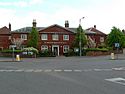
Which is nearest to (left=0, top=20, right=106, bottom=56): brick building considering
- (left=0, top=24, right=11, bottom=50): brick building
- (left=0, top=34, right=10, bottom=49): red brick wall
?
(left=0, top=24, right=11, bottom=50): brick building

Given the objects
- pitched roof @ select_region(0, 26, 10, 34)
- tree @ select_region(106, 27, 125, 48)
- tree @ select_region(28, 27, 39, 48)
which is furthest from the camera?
pitched roof @ select_region(0, 26, 10, 34)

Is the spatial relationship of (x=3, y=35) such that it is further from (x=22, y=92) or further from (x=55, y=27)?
(x=22, y=92)

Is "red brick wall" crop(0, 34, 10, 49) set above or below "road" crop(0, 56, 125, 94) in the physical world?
above

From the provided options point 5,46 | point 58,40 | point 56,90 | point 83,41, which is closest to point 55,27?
point 58,40

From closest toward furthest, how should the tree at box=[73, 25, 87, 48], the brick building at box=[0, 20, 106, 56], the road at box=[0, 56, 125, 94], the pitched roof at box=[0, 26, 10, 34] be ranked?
1. the road at box=[0, 56, 125, 94]
2. the tree at box=[73, 25, 87, 48]
3. the brick building at box=[0, 20, 106, 56]
4. the pitched roof at box=[0, 26, 10, 34]

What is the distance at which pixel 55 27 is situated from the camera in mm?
84812

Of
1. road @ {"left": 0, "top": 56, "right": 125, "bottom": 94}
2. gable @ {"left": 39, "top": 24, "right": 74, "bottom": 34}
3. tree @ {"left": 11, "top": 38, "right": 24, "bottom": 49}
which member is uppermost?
gable @ {"left": 39, "top": 24, "right": 74, "bottom": 34}

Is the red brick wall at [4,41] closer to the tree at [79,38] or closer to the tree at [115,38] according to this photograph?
the tree at [79,38]

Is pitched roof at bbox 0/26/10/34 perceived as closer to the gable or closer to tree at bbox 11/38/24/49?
tree at bbox 11/38/24/49

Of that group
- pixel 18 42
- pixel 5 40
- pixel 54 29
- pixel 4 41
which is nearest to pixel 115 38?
pixel 54 29

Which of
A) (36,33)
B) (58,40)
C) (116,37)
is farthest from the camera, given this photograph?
(116,37)

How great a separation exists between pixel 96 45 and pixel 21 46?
20655 mm

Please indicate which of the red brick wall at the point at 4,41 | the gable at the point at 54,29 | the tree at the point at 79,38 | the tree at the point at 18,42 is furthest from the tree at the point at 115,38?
the red brick wall at the point at 4,41

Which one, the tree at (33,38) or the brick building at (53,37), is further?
the brick building at (53,37)
